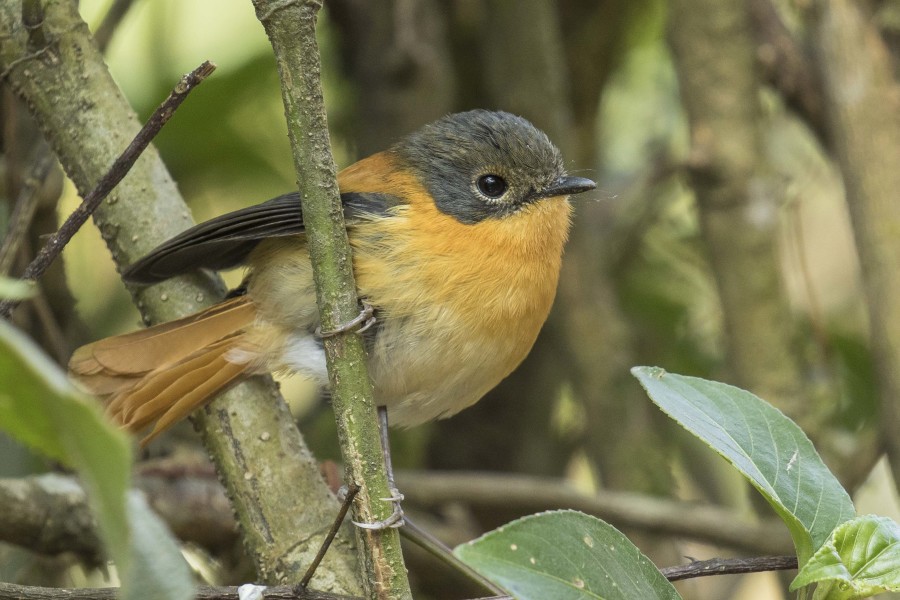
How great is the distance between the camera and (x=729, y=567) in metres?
1.47

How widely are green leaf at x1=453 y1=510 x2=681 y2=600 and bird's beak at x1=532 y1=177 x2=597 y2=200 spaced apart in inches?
50.9

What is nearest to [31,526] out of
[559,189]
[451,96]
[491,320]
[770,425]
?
[491,320]

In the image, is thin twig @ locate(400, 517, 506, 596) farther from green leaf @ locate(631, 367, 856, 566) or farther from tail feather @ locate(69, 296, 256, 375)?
tail feather @ locate(69, 296, 256, 375)

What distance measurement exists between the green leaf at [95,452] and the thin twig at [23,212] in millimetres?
1459

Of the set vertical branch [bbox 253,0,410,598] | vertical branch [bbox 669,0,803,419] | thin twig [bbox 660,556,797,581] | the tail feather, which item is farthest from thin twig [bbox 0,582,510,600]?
vertical branch [bbox 669,0,803,419]

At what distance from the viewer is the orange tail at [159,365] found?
2.16 meters

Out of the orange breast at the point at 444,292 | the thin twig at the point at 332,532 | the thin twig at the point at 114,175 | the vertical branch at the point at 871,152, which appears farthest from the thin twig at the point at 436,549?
the vertical branch at the point at 871,152

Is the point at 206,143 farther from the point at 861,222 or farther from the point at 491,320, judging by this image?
the point at 861,222

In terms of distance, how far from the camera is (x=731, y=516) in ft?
9.86

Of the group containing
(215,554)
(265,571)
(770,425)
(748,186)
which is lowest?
(215,554)

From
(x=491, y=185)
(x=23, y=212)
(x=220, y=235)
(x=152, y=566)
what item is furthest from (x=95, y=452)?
(x=491, y=185)

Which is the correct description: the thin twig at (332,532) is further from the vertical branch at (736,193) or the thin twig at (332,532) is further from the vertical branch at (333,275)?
the vertical branch at (736,193)

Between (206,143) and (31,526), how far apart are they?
5.19 ft

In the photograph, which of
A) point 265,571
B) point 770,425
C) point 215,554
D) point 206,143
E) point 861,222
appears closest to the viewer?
point 770,425
